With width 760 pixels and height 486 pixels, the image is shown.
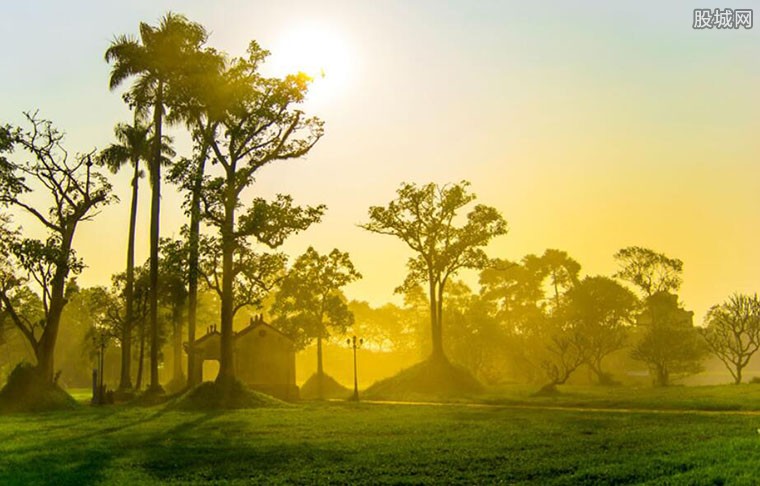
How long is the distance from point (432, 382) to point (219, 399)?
2362 cm

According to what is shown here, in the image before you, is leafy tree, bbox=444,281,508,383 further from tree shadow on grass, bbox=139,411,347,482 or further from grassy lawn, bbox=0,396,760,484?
tree shadow on grass, bbox=139,411,347,482

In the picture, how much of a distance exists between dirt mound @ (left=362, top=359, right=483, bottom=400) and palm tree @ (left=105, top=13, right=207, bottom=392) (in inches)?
800

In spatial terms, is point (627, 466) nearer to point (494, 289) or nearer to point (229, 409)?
point (229, 409)

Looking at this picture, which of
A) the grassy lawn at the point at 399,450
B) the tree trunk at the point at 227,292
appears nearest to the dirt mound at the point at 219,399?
the tree trunk at the point at 227,292

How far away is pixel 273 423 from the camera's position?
86.7ft

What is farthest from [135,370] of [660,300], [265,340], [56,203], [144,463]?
[144,463]

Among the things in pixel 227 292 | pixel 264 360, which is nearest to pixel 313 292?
pixel 264 360

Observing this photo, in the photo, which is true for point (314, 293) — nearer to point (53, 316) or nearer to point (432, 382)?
point (432, 382)

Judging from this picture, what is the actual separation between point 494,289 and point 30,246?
65.5m

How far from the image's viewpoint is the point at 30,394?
3797 centimetres

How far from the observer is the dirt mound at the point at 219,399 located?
117 feet

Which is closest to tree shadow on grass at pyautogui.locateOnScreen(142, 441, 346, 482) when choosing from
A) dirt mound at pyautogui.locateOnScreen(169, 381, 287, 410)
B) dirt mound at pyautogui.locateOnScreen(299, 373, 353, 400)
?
dirt mound at pyautogui.locateOnScreen(169, 381, 287, 410)

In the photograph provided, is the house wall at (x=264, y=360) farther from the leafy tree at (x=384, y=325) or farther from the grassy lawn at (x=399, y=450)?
the leafy tree at (x=384, y=325)

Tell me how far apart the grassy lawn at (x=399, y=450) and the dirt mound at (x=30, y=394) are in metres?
11.2
